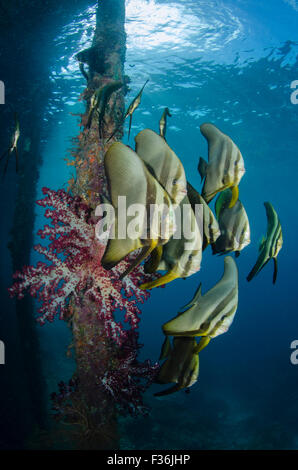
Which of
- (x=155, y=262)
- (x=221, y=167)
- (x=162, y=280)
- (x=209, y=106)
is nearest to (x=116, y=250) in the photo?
(x=155, y=262)

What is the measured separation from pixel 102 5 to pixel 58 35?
7.07 m

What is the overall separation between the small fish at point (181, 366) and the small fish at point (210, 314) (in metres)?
0.36

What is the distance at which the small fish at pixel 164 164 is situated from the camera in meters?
1.63

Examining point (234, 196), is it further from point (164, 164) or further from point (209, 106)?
point (209, 106)

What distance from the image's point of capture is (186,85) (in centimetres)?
1727

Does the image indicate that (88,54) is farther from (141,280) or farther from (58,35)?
(58,35)

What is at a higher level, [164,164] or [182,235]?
[164,164]

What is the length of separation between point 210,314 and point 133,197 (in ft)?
2.82

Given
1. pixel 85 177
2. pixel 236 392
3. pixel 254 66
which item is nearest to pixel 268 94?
pixel 254 66

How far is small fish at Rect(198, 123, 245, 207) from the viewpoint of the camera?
1.93 meters

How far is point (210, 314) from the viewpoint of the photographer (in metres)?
1.64

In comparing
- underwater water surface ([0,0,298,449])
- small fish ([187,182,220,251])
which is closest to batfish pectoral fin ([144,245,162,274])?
small fish ([187,182,220,251])

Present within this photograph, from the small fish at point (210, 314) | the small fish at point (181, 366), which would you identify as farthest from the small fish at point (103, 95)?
the small fish at point (181, 366)

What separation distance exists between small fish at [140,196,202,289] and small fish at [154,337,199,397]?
2.23ft
